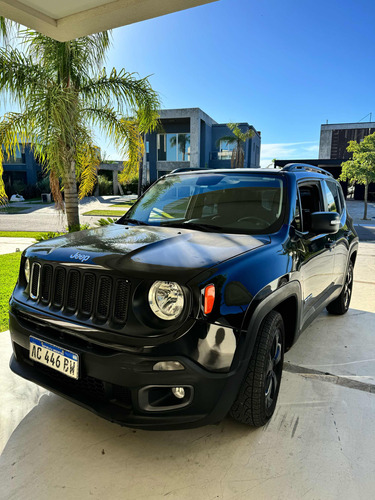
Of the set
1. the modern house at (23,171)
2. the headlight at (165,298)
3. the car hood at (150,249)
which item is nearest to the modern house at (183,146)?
the modern house at (23,171)

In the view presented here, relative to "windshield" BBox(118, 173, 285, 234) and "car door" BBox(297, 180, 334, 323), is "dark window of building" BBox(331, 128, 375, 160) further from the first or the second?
"windshield" BBox(118, 173, 285, 234)

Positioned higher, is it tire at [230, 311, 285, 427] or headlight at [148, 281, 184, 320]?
headlight at [148, 281, 184, 320]

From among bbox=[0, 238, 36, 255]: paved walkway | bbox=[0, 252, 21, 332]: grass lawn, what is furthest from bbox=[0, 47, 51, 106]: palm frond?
bbox=[0, 238, 36, 255]: paved walkway

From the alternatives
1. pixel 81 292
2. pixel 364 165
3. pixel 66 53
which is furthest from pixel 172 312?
pixel 364 165

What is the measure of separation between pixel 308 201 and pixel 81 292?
85.6 inches

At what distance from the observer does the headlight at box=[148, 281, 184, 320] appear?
5.97ft

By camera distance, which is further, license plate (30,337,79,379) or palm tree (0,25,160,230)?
palm tree (0,25,160,230)

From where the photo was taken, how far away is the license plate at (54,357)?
1949 mm

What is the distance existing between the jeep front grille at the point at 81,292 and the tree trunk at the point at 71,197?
497cm

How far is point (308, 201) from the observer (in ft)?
10.6

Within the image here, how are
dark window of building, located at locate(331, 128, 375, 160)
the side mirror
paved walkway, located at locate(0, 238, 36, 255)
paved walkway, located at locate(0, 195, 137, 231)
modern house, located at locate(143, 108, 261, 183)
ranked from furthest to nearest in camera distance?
dark window of building, located at locate(331, 128, 375, 160) → modern house, located at locate(143, 108, 261, 183) → paved walkway, located at locate(0, 195, 137, 231) → paved walkway, located at locate(0, 238, 36, 255) → the side mirror

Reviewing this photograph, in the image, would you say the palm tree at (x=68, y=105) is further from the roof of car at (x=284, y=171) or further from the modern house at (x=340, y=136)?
the modern house at (x=340, y=136)

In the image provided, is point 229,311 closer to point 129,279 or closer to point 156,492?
point 129,279

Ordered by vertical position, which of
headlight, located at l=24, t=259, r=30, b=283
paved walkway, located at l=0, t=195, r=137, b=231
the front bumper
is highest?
headlight, located at l=24, t=259, r=30, b=283
